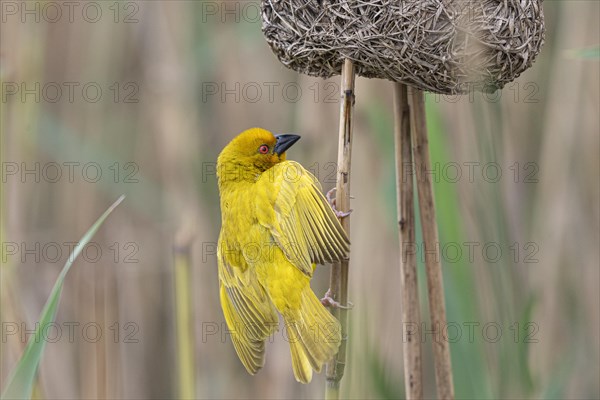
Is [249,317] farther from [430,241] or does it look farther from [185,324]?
[430,241]

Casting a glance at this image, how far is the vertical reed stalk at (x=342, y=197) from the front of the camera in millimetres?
2033

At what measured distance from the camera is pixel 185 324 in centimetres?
238

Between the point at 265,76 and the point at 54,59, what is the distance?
903 millimetres

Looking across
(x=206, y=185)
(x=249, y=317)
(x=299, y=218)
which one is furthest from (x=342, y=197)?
(x=206, y=185)

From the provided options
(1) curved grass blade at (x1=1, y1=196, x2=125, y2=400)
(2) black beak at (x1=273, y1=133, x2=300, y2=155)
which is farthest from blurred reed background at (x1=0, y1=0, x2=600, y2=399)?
(1) curved grass blade at (x1=1, y1=196, x2=125, y2=400)

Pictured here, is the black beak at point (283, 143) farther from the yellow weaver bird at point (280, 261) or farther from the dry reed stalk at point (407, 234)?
the dry reed stalk at point (407, 234)

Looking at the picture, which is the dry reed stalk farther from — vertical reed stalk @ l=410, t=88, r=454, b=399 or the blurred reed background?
the blurred reed background

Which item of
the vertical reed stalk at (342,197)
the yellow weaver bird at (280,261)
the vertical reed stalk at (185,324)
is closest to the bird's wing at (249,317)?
the yellow weaver bird at (280,261)

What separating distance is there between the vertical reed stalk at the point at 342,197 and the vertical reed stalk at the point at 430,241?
0.93 ft

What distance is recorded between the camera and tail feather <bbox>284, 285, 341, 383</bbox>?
2.12 meters

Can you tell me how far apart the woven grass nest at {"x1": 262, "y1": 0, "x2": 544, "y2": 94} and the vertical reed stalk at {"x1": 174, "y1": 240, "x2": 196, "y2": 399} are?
26.7 inches

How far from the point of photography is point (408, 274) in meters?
2.34

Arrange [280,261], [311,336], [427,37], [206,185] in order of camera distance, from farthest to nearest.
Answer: [206,185]
[280,261]
[311,336]
[427,37]

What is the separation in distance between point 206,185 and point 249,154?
62 cm
